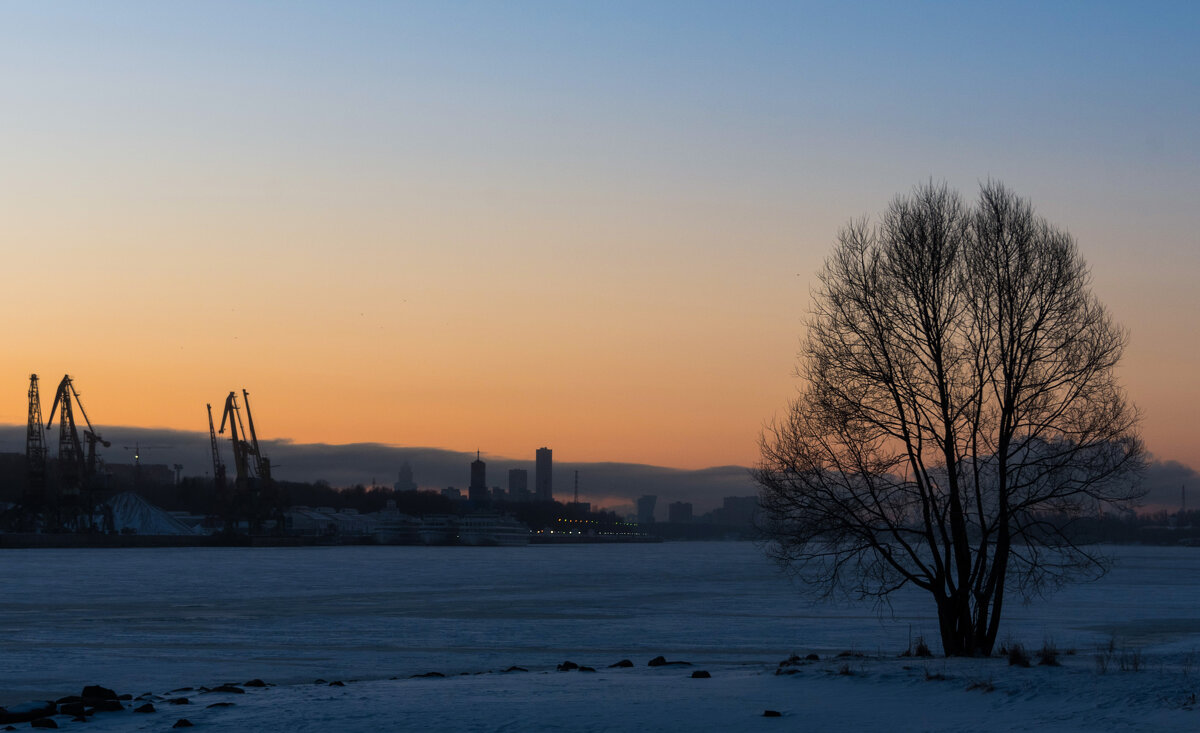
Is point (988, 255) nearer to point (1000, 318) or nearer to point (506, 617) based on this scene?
point (1000, 318)

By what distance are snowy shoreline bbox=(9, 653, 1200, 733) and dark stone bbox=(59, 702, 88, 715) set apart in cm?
18

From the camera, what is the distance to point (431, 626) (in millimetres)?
38031

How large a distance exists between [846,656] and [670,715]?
8425 mm

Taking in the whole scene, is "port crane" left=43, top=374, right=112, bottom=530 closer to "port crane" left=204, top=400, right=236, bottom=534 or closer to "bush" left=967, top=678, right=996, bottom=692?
"port crane" left=204, top=400, right=236, bottom=534

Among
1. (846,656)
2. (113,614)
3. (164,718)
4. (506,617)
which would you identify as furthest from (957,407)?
(113,614)

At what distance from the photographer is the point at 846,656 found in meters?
23.0

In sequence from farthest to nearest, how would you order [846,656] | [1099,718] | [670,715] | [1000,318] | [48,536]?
[48,536] < [846,656] < [1000,318] < [670,715] < [1099,718]

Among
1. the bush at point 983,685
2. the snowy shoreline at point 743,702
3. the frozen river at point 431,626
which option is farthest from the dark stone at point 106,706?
the bush at point 983,685

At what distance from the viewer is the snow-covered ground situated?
15141mm

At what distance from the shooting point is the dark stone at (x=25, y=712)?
51.8ft

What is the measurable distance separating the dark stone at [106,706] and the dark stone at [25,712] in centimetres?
53

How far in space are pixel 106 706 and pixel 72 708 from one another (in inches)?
19.7

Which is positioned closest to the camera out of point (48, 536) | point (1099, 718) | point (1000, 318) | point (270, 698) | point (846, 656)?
point (1099, 718)

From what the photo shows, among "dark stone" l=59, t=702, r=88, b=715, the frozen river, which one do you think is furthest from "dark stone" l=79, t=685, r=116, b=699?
the frozen river
